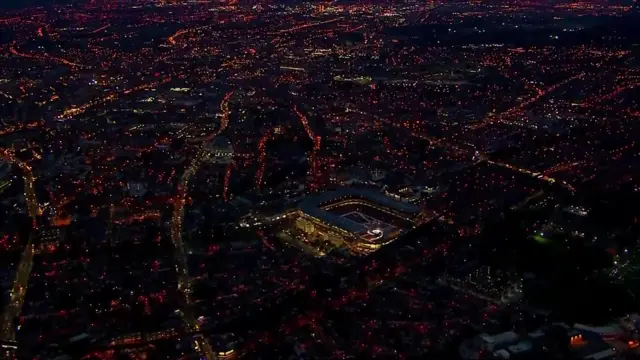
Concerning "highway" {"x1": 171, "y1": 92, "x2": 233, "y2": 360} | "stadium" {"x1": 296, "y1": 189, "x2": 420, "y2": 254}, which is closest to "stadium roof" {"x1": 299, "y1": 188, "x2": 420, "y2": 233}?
"stadium" {"x1": 296, "y1": 189, "x2": 420, "y2": 254}

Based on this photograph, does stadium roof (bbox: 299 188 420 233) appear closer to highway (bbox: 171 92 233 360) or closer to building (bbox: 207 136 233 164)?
highway (bbox: 171 92 233 360)

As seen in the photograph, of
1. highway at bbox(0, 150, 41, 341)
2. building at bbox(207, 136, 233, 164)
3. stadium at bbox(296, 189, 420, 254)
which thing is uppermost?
stadium at bbox(296, 189, 420, 254)

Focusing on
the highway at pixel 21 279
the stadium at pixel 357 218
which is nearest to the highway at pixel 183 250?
the stadium at pixel 357 218

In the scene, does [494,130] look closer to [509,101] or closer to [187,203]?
[509,101]

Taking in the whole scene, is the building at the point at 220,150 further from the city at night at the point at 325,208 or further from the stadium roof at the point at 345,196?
the stadium roof at the point at 345,196

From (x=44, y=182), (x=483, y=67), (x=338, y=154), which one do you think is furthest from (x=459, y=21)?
(x=44, y=182)

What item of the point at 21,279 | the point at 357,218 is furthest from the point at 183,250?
the point at 357,218
